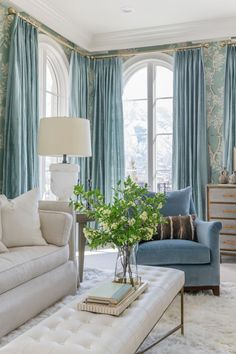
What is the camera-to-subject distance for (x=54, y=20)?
15.7 feet

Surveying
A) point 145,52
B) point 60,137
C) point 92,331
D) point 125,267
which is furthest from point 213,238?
point 145,52

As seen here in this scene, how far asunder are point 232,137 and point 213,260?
2.23 meters

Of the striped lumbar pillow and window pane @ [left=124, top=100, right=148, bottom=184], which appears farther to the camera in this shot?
window pane @ [left=124, top=100, right=148, bottom=184]

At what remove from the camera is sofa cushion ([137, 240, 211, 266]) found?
328 cm

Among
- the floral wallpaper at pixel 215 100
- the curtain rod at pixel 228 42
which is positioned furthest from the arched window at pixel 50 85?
the curtain rod at pixel 228 42

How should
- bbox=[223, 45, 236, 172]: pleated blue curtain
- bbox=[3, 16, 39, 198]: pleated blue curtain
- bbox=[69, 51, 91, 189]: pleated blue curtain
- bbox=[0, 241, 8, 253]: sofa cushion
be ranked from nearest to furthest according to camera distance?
bbox=[0, 241, 8, 253]: sofa cushion
bbox=[3, 16, 39, 198]: pleated blue curtain
bbox=[223, 45, 236, 172]: pleated blue curtain
bbox=[69, 51, 91, 189]: pleated blue curtain

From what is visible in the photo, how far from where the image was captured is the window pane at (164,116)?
18.5ft

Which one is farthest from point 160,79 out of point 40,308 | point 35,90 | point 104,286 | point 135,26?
point 104,286

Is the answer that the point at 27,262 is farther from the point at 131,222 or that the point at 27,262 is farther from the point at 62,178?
the point at 62,178

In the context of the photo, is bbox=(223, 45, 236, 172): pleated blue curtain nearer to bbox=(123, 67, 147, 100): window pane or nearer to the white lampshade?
bbox=(123, 67, 147, 100): window pane

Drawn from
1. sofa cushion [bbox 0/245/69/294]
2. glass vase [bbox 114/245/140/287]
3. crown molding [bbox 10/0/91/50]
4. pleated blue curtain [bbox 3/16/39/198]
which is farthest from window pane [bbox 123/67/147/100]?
A: glass vase [bbox 114/245/140/287]

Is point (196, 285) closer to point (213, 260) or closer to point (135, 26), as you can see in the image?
point (213, 260)

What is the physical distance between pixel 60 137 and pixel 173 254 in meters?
1.51

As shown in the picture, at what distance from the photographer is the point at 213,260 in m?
3.30
